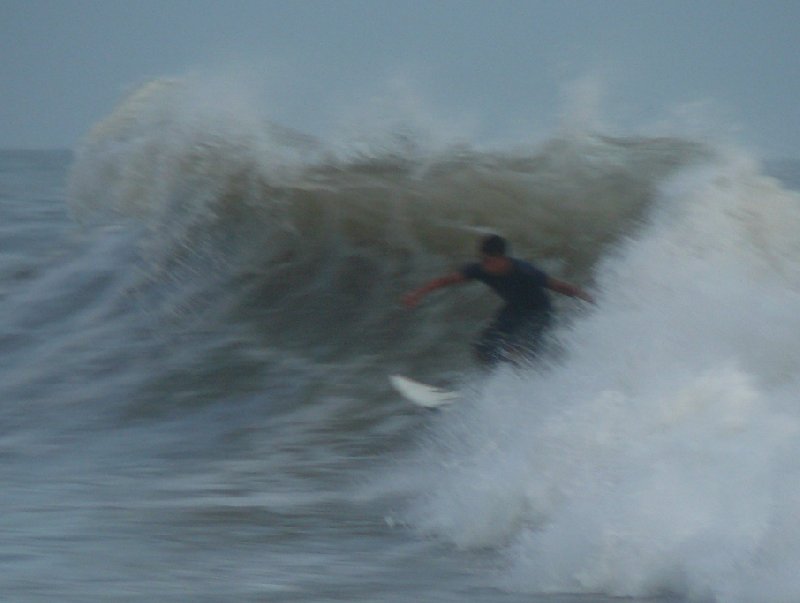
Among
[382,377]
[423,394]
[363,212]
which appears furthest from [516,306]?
[363,212]

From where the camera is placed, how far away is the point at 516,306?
9.37 m

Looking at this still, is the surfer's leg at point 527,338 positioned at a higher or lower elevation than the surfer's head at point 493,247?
lower

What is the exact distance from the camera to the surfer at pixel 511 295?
364 inches

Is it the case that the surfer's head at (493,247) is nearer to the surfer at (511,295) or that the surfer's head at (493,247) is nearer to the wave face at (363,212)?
the surfer at (511,295)

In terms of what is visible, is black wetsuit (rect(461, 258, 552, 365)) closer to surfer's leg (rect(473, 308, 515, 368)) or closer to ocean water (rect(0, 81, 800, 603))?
surfer's leg (rect(473, 308, 515, 368))

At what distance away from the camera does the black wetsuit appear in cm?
928

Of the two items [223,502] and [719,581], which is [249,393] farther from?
[719,581]

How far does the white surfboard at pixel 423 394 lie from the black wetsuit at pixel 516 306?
0.37 m

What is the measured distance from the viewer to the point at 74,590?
19.4 feet

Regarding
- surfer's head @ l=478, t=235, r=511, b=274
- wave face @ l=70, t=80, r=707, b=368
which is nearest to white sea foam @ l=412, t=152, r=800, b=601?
surfer's head @ l=478, t=235, r=511, b=274

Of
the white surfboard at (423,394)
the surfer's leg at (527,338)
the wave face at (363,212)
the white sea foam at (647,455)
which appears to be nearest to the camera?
the white sea foam at (647,455)

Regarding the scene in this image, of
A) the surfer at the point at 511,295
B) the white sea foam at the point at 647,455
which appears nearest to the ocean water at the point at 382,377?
the white sea foam at the point at 647,455

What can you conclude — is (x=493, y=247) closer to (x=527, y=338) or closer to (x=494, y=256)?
(x=494, y=256)

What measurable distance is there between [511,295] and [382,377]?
2260 mm
